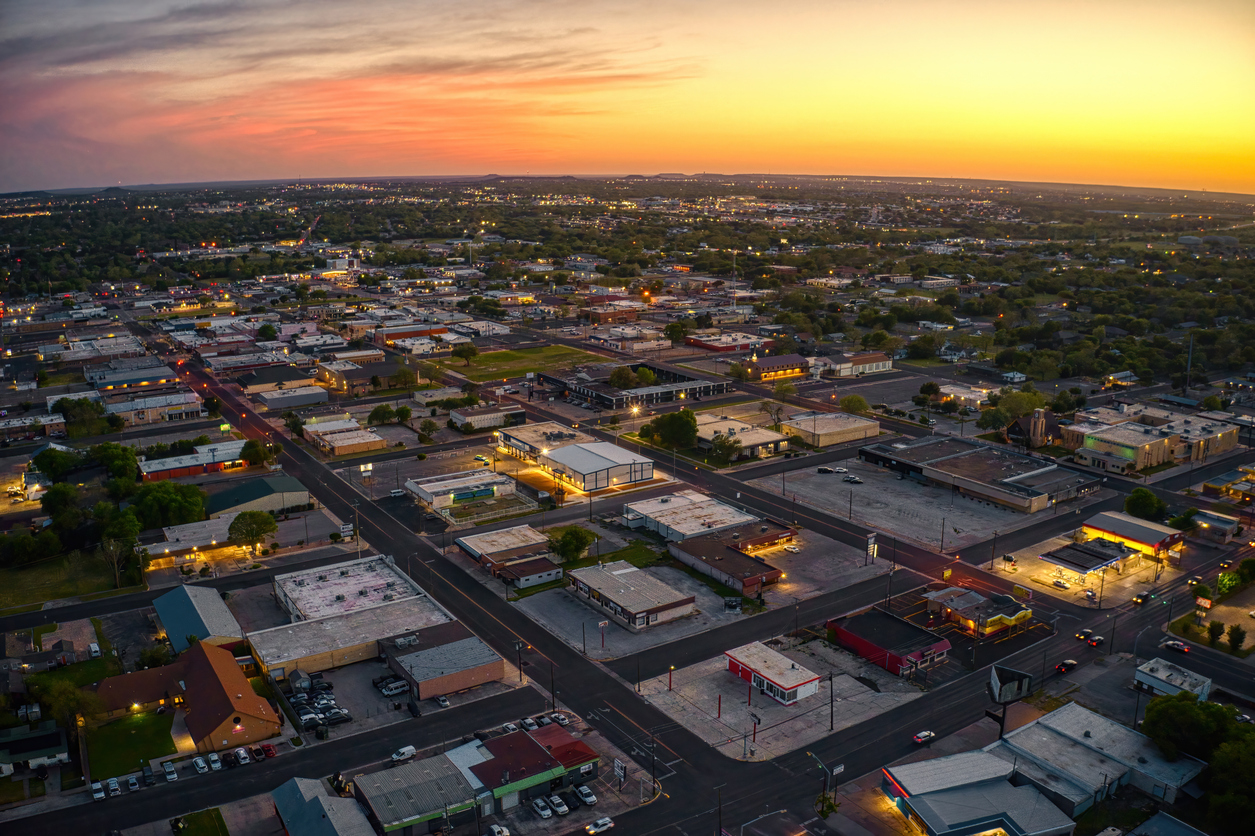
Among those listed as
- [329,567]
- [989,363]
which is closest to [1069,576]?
[329,567]

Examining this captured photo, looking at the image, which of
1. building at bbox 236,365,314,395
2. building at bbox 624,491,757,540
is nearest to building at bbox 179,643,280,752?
building at bbox 624,491,757,540

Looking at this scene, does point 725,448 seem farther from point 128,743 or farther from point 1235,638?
point 128,743

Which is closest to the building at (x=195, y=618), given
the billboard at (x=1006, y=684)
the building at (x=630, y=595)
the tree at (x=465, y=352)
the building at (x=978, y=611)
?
the building at (x=630, y=595)

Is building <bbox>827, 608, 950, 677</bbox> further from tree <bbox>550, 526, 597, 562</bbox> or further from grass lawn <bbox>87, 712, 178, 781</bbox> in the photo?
grass lawn <bbox>87, 712, 178, 781</bbox>

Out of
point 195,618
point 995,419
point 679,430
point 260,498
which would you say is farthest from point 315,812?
point 995,419

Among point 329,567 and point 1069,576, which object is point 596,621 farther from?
point 1069,576

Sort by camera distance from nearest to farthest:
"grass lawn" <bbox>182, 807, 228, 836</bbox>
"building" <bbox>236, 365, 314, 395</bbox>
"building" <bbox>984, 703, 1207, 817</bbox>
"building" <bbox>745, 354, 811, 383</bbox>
Result: "grass lawn" <bbox>182, 807, 228, 836</bbox> → "building" <bbox>984, 703, 1207, 817</bbox> → "building" <bbox>236, 365, 314, 395</bbox> → "building" <bbox>745, 354, 811, 383</bbox>

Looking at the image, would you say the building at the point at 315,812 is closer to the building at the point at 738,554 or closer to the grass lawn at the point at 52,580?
the building at the point at 738,554
